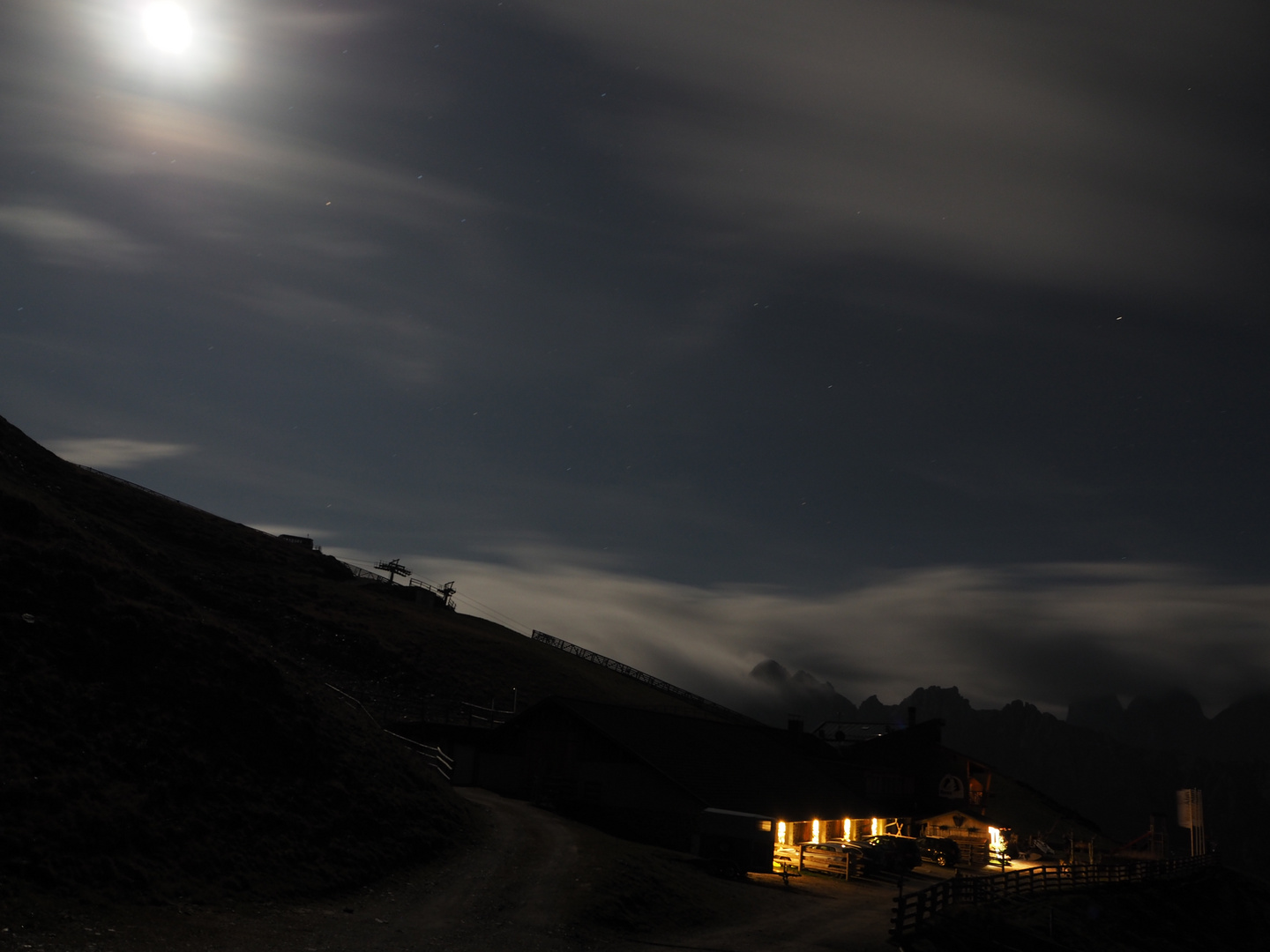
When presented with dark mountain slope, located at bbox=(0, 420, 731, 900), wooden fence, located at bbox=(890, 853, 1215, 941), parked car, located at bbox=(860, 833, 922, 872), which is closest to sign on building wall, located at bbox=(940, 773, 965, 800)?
wooden fence, located at bbox=(890, 853, 1215, 941)

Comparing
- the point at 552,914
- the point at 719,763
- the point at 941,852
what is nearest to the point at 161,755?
the point at 552,914

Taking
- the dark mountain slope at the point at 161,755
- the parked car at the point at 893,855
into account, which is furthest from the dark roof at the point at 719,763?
the dark mountain slope at the point at 161,755

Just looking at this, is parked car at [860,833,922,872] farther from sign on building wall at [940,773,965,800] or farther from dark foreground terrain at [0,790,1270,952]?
sign on building wall at [940,773,965,800]

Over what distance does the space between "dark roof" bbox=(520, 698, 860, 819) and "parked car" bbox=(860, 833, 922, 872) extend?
3.13 meters

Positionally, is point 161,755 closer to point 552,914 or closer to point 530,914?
point 530,914

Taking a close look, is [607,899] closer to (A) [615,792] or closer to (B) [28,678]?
(A) [615,792]

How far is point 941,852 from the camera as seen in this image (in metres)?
49.6

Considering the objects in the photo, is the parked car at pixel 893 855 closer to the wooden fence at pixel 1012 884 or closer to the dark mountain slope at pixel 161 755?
the wooden fence at pixel 1012 884

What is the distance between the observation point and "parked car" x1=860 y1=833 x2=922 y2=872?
40719 mm

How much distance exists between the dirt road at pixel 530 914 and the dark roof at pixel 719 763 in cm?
461

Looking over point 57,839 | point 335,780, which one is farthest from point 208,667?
point 57,839

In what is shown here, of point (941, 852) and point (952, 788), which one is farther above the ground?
point (952, 788)

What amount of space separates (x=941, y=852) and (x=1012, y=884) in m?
8.27

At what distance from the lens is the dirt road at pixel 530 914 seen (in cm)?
1836
